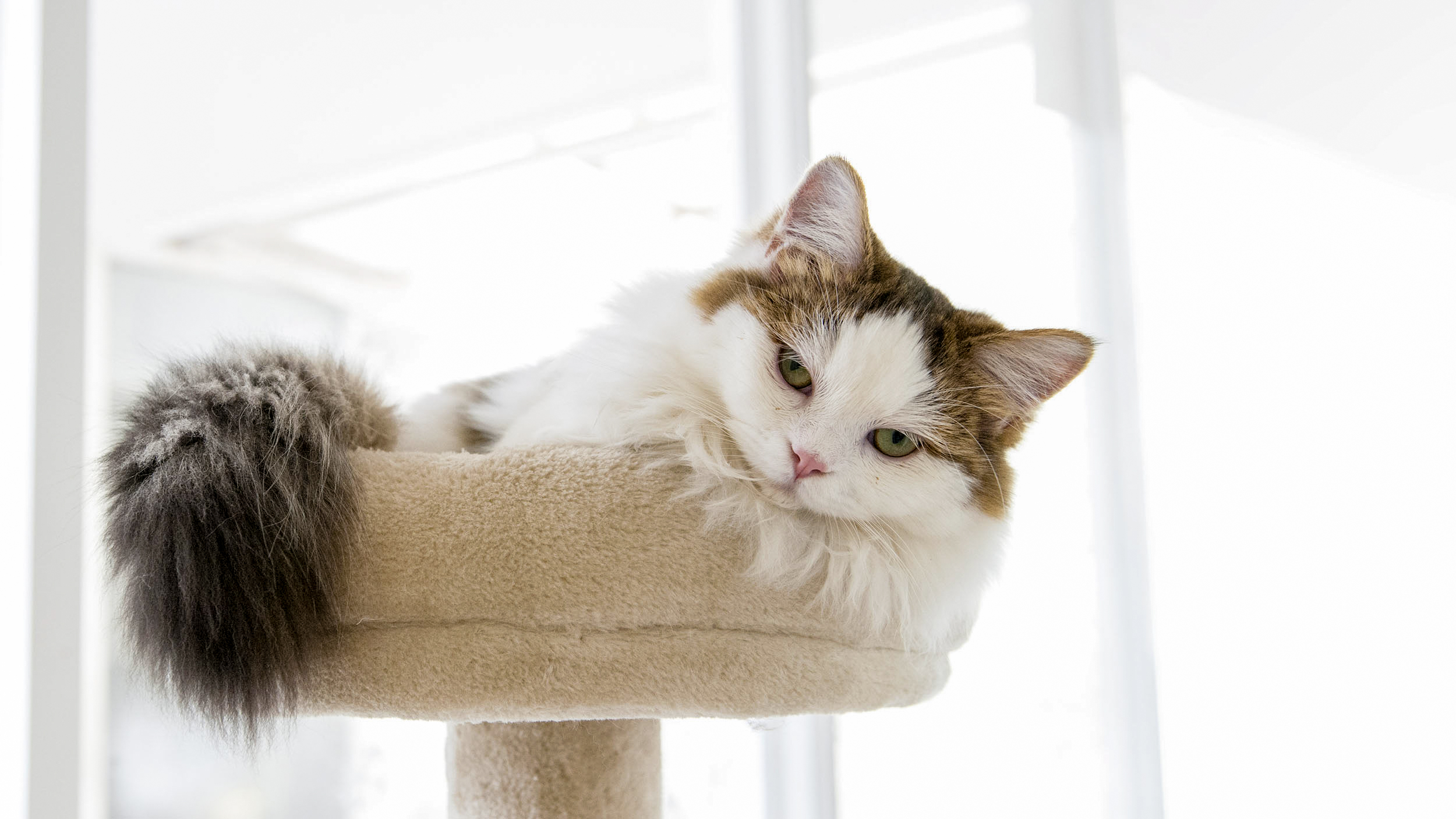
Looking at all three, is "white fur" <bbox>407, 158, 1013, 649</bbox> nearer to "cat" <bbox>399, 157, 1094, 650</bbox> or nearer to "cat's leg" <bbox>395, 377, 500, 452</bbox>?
"cat" <bbox>399, 157, 1094, 650</bbox>

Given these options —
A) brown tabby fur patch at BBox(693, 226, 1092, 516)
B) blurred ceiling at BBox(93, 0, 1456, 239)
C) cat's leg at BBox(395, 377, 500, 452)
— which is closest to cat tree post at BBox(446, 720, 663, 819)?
cat's leg at BBox(395, 377, 500, 452)

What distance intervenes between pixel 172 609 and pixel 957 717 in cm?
190

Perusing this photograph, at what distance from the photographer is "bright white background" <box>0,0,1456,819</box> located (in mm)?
1712

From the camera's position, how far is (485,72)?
3195mm

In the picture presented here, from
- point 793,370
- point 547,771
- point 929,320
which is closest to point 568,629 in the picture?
point 547,771

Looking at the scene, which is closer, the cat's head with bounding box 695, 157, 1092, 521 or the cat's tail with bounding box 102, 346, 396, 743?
the cat's tail with bounding box 102, 346, 396, 743

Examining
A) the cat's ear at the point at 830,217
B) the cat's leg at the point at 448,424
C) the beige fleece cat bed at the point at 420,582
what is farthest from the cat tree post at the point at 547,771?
the cat's ear at the point at 830,217

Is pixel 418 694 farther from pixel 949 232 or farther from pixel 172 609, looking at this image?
pixel 949 232

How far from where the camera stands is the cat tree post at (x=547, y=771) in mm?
1051

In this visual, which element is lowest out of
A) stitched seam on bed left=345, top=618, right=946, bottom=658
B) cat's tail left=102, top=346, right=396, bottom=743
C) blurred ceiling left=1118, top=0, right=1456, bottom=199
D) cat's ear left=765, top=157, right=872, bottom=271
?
stitched seam on bed left=345, top=618, right=946, bottom=658

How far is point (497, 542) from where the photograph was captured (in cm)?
87

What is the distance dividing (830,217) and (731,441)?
11.5 inches

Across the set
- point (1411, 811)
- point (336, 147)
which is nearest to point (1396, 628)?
point (1411, 811)

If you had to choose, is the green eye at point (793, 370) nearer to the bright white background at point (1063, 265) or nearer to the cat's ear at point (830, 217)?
the cat's ear at point (830, 217)
